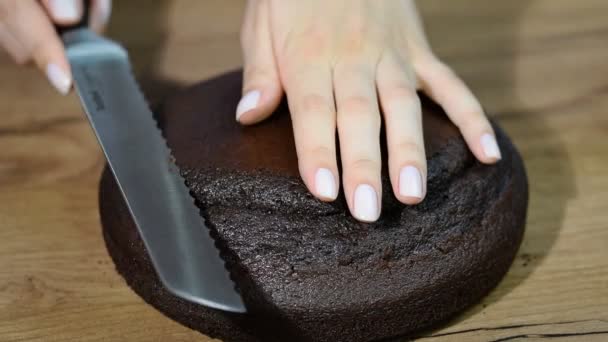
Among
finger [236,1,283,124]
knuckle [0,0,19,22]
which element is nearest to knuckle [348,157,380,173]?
finger [236,1,283,124]

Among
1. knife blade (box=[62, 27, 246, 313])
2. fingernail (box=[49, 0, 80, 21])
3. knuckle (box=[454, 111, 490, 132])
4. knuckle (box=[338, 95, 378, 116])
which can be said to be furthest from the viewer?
fingernail (box=[49, 0, 80, 21])

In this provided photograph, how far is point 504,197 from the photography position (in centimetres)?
160

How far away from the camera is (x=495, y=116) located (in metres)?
2.16

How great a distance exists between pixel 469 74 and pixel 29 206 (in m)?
1.30

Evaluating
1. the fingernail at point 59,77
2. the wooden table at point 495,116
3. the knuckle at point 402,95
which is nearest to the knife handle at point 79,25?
the fingernail at point 59,77

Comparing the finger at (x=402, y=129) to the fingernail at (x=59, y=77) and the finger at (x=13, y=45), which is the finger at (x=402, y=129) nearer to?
the fingernail at (x=59, y=77)

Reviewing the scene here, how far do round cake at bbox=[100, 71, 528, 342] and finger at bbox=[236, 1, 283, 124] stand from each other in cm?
3

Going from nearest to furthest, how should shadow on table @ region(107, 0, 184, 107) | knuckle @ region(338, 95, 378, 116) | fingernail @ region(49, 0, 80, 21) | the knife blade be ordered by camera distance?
1. the knife blade
2. knuckle @ region(338, 95, 378, 116)
3. fingernail @ region(49, 0, 80, 21)
4. shadow on table @ region(107, 0, 184, 107)

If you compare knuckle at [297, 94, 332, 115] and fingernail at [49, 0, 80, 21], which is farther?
fingernail at [49, 0, 80, 21]

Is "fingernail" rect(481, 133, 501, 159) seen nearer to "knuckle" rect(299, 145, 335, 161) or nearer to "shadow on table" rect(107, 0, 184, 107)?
"knuckle" rect(299, 145, 335, 161)

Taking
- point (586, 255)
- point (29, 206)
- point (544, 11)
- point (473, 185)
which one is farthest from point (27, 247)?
point (544, 11)

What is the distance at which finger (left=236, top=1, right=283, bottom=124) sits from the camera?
1.58 meters

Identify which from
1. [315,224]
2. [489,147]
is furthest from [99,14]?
[489,147]

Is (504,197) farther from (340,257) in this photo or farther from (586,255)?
(340,257)
